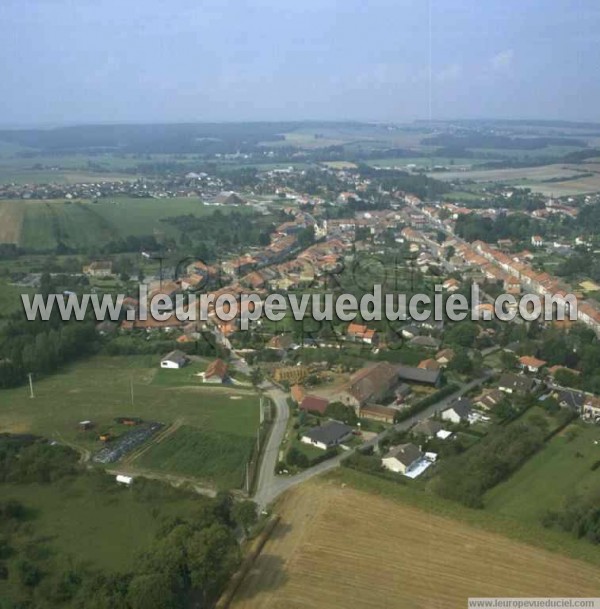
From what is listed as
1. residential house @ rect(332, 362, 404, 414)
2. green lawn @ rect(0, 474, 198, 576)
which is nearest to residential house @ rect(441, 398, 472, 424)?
residential house @ rect(332, 362, 404, 414)

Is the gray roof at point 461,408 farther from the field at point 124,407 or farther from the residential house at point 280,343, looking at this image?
the residential house at point 280,343

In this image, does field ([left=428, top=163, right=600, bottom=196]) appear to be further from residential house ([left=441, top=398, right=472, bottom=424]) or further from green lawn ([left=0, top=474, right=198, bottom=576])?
green lawn ([left=0, top=474, right=198, bottom=576])

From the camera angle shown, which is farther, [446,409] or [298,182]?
[298,182]

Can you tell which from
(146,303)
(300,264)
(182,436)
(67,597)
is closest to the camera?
(67,597)

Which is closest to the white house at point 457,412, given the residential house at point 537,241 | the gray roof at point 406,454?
the gray roof at point 406,454

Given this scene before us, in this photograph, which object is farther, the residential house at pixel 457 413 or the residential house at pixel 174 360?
the residential house at pixel 174 360

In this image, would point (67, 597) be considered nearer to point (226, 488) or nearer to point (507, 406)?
point (226, 488)

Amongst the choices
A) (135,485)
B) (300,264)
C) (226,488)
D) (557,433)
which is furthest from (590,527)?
(300,264)
